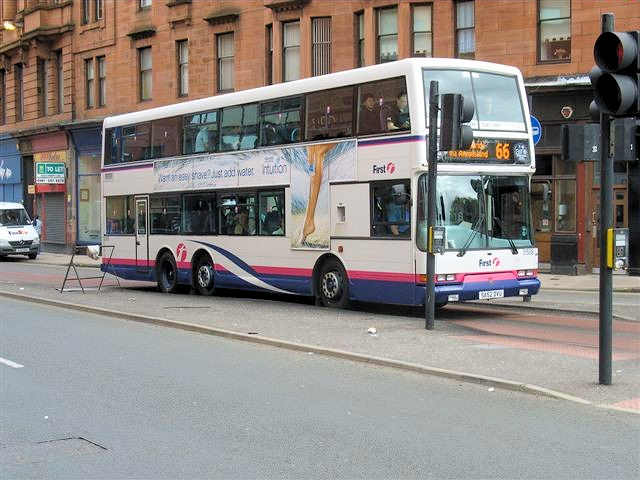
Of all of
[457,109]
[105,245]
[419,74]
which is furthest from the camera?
[105,245]

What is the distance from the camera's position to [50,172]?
1480 inches

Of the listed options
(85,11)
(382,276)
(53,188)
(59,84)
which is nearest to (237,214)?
(382,276)

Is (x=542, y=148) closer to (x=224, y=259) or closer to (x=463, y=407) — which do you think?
(x=224, y=259)

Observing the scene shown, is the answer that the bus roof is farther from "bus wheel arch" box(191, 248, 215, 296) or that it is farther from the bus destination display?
"bus wheel arch" box(191, 248, 215, 296)

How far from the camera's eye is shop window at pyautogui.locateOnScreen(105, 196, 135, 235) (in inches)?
779

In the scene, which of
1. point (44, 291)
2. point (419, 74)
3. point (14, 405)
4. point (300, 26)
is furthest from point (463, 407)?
point (300, 26)

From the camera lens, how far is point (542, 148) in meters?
23.0

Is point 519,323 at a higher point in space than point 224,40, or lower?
lower

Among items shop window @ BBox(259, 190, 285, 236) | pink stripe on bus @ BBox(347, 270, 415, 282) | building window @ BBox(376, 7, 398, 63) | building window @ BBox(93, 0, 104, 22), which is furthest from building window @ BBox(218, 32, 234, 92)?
pink stripe on bus @ BBox(347, 270, 415, 282)

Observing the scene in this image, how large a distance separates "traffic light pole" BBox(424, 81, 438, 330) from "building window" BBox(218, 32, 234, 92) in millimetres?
20361

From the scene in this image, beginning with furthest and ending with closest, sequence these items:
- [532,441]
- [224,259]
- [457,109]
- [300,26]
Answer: [300,26], [224,259], [457,109], [532,441]

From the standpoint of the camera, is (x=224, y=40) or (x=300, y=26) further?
(x=224, y=40)

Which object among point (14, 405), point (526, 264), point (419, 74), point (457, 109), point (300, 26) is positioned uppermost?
point (300, 26)

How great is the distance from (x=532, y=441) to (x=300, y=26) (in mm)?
23620
